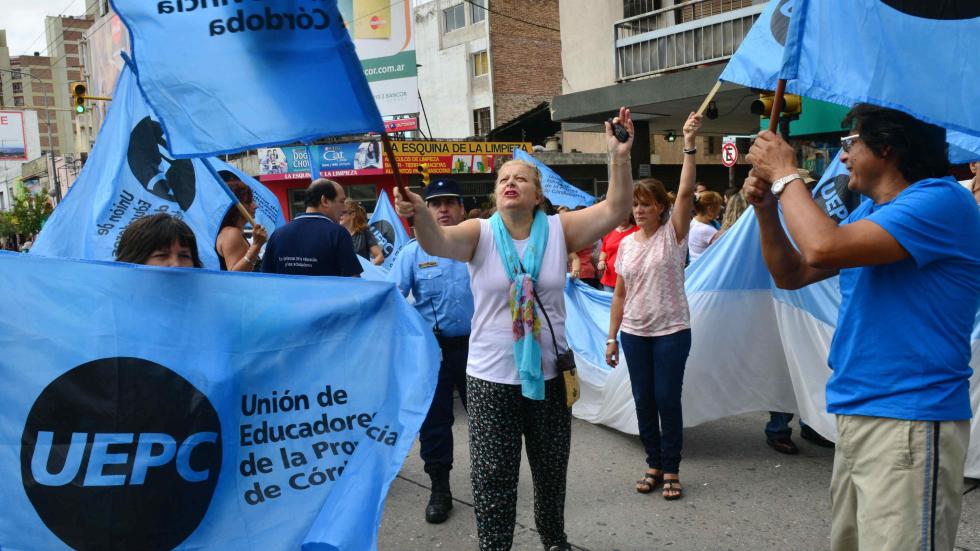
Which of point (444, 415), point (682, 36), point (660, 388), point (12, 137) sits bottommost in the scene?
point (444, 415)

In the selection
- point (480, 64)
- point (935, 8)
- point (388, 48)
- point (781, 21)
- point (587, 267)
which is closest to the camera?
point (935, 8)

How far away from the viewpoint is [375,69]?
29.2m

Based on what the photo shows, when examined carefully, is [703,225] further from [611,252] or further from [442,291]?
[442,291]

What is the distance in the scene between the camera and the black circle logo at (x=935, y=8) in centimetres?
245

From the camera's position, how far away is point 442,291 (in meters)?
4.88

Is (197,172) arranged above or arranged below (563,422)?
above

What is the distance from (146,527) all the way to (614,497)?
2.97m

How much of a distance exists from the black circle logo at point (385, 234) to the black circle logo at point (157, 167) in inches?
162

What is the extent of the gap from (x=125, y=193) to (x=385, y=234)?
4.80 m

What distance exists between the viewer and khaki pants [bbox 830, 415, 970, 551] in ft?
7.55

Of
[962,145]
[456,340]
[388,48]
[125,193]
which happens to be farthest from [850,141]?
[388,48]

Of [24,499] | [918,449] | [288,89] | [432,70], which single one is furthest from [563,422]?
[432,70]

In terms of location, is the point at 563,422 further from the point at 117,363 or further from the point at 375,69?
the point at 375,69

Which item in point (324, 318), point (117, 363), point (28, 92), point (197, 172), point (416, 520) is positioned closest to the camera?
point (117, 363)
